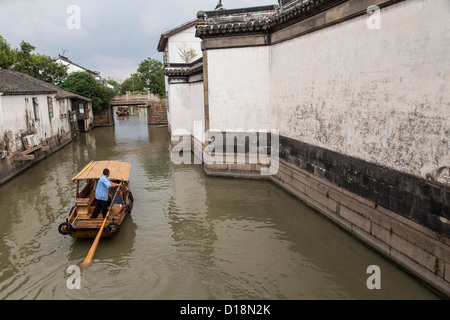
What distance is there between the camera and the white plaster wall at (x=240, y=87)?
12859 mm

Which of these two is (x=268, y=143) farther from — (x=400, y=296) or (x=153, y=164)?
(x=400, y=296)

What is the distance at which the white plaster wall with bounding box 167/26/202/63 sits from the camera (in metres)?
26.1

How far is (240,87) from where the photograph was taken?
1309 cm

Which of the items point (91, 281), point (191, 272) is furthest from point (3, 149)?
point (191, 272)

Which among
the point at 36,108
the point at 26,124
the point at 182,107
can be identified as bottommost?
the point at 26,124

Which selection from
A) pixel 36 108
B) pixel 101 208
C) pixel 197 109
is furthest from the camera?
pixel 36 108

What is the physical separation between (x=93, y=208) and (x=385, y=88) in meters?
7.41

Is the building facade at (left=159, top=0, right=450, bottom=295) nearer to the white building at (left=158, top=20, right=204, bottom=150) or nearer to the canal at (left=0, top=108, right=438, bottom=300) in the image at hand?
the canal at (left=0, top=108, right=438, bottom=300)

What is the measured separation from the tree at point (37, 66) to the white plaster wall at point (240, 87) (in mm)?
26174

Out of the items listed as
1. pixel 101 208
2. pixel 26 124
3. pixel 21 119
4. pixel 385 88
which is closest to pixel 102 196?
pixel 101 208

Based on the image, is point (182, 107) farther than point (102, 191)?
Yes

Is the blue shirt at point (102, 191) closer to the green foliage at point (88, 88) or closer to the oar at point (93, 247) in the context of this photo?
the oar at point (93, 247)

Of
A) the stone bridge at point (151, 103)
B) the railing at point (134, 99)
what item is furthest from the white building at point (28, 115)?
the stone bridge at point (151, 103)

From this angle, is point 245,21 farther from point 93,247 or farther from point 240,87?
point 93,247
